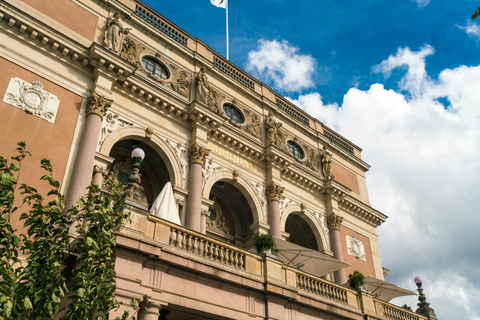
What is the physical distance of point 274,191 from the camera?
84.2 ft

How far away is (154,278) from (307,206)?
54.1ft

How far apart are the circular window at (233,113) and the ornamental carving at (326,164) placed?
282 inches

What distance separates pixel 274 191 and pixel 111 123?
10051 millimetres

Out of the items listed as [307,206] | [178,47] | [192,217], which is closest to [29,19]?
[178,47]

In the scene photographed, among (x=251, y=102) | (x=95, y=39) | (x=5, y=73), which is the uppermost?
(x=251, y=102)

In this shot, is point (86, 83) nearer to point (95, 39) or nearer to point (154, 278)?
point (95, 39)

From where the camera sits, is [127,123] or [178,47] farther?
[178,47]

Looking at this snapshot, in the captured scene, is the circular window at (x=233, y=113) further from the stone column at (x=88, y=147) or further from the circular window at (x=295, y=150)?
the stone column at (x=88, y=147)

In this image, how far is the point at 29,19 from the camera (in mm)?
18844

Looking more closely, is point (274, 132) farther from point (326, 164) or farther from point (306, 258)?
point (306, 258)

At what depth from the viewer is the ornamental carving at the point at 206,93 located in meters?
24.5

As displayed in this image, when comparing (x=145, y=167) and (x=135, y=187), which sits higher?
(x=145, y=167)

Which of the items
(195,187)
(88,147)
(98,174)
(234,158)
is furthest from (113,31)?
(234,158)

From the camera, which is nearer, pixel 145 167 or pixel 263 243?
pixel 263 243
